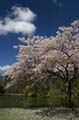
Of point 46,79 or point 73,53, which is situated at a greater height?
point 73,53

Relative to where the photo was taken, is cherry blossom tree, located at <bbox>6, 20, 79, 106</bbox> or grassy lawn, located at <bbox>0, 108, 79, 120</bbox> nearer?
grassy lawn, located at <bbox>0, 108, 79, 120</bbox>

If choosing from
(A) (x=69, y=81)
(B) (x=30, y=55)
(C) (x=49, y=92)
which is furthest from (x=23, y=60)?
(C) (x=49, y=92)

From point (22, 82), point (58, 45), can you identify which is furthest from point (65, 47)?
point (22, 82)

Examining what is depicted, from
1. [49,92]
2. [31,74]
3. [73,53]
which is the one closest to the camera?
[73,53]

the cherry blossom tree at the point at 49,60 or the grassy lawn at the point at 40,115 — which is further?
the cherry blossom tree at the point at 49,60

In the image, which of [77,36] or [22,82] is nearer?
[77,36]

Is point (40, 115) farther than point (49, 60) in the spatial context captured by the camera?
No

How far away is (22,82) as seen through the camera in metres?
42.1

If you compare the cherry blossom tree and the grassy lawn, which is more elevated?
the cherry blossom tree

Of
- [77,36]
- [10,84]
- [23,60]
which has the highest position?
[77,36]

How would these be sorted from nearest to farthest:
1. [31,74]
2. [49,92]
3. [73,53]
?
[73,53], [31,74], [49,92]

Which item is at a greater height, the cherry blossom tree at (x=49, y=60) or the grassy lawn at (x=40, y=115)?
the cherry blossom tree at (x=49, y=60)

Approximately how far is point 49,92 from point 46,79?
6912cm

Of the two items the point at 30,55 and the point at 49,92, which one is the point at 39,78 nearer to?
the point at 30,55
